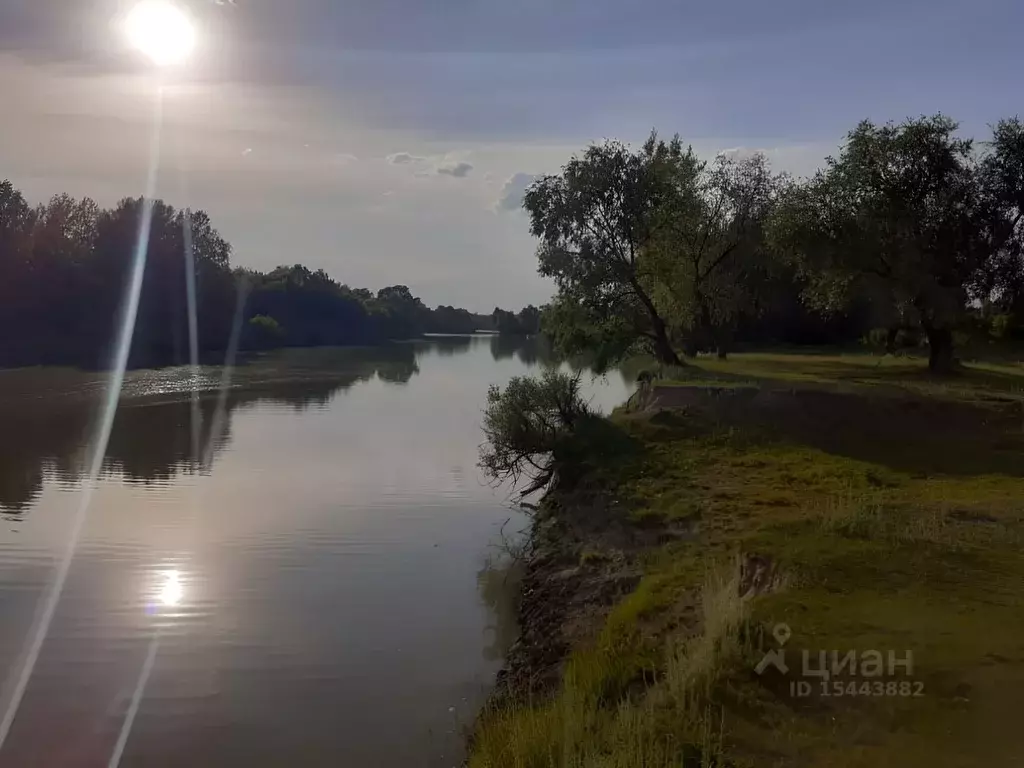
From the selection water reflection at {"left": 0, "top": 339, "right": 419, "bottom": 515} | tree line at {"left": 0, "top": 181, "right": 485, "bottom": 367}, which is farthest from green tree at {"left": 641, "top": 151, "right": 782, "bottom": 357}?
tree line at {"left": 0, "top": 181, "right": 485, "bottom": 367}

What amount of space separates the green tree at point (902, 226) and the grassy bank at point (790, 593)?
492 centimetres

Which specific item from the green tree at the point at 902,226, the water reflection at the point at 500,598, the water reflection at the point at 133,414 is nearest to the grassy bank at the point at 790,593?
the water reflection at the point at 500,598

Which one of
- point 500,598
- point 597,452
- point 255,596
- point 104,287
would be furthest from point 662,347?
point 104,287

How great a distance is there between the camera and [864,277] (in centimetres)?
2502

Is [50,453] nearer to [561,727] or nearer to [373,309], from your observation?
[561,727]

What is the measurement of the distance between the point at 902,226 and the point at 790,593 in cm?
1843

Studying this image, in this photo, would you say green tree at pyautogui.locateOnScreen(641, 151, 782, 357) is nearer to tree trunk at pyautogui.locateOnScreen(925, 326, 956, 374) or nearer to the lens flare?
tree trunk at pyautogui.locateOnScreen(925, 326, 956, 374)

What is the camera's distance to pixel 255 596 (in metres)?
13.9

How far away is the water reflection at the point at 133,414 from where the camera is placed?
2425cm

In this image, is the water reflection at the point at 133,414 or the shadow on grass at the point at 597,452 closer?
the shadow on grass at the point at 597,452

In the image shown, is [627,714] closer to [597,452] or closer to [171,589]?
[171,589]

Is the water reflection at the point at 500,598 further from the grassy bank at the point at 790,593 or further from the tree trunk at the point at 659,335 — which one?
the tree trunk at the point at 659,335

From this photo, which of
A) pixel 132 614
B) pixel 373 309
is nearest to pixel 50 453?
pixel 132 614

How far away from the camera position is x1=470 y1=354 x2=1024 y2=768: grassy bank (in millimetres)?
6398
